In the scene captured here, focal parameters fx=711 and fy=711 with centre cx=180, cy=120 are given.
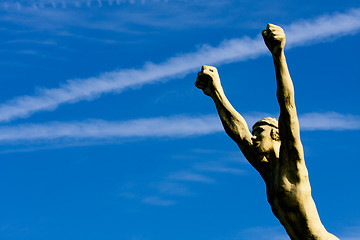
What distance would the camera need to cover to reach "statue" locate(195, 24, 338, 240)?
37.0 ft

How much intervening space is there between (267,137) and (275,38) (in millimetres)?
1901

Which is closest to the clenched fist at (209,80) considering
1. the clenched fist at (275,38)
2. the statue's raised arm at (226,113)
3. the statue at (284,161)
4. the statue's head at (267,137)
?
the statue's raised arm at (226,113)

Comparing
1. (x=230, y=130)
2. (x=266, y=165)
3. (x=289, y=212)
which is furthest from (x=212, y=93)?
(x=289, y=212)

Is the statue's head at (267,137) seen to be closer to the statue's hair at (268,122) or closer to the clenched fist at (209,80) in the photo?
the statue's hair at (268,122)

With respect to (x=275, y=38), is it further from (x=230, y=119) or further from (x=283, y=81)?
(x=230, y=119)

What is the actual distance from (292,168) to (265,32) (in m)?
2.28

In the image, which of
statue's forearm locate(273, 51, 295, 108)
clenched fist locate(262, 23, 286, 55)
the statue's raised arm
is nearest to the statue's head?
the statue's raised arm

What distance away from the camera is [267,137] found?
40.0 feet

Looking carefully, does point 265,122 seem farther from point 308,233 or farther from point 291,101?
point 308,233

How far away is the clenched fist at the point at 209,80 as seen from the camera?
44.1 ft

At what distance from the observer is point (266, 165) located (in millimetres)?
12523

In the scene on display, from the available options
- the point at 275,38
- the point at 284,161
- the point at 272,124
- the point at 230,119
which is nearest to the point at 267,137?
the point at 272,124

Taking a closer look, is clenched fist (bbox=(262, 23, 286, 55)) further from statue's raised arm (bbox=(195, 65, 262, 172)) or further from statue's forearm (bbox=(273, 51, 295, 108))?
statue's raised arm (bbox=(195, 65, 262, 172))

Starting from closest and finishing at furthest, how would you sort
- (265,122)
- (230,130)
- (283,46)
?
(283,46)
(265,122)
(230,130)
